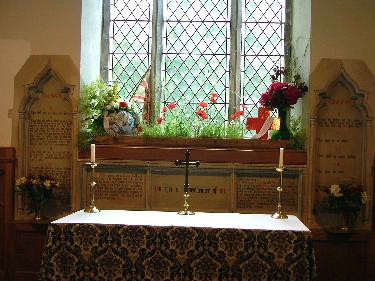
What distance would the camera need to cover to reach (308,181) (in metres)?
4.60

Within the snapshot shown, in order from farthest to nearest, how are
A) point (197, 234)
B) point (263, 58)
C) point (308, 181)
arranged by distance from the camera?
point (263, 58)
point (308, 181)
point (197, 234)

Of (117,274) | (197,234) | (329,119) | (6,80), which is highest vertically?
(6,80)

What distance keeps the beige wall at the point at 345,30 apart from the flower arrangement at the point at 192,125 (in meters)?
0.95

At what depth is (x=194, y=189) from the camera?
15.4 feet

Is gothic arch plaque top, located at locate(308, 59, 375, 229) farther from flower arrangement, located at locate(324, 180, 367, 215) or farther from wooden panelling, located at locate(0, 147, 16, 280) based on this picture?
wooden panelling, located at locate(0, 147, 16, 280)

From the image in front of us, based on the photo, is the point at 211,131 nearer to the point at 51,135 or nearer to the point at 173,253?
the point at 51,135

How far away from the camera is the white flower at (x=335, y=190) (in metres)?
4.37

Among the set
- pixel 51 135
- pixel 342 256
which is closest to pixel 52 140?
pixel 51 135

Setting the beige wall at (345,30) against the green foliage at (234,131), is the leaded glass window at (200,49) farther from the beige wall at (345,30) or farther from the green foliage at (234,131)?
the beige wall at (345,30)

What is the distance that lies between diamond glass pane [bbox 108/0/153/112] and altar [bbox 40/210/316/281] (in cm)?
251

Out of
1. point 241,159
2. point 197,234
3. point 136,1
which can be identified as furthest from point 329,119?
point 136,1

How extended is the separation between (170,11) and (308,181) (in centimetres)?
241

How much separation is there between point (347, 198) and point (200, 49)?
7.38ft

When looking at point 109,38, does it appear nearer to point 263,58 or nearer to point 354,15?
point 263,58
